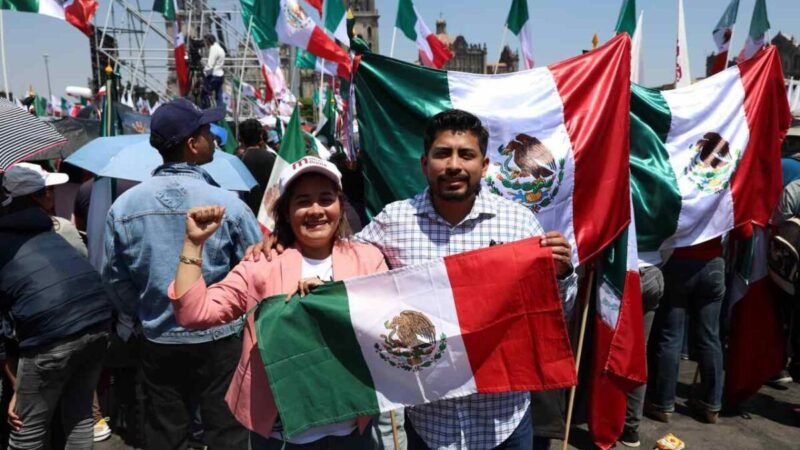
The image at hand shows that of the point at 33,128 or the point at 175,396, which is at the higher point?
the point at 33,128

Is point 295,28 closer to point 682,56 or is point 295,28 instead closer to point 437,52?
point 437,52

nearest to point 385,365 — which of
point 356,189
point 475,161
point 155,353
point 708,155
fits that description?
point 475,161

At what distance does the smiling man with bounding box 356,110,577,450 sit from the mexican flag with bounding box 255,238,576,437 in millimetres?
91

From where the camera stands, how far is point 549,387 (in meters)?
2.21

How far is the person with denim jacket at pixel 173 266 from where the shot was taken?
2.80 m

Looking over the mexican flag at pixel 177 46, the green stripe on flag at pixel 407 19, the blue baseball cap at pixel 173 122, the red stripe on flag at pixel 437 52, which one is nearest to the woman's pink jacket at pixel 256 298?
the blue baseball cap at pixel 173 122

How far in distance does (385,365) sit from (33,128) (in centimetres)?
167

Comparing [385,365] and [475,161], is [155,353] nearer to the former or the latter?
[385,365]

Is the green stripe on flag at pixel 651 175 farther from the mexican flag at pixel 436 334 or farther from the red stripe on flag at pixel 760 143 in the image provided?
the mexican flag at pixel 436 334

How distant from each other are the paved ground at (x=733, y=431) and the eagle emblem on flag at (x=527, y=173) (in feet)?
5.99

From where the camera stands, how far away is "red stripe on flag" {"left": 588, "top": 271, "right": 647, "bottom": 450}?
3.54 meters

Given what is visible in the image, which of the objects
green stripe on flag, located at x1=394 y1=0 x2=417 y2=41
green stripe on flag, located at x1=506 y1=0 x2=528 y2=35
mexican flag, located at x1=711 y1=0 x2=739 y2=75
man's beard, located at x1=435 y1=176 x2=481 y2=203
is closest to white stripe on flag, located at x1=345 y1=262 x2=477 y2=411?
man's beard, located at x1=435 y1=176 x2=481 y2=203

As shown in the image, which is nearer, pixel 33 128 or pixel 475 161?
pixel 475 161

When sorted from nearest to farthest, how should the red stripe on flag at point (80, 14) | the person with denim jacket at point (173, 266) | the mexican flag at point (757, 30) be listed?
the person with denim jacket at point (173, 266)
the mexican flag at point (757, 30)
the red stripe on flag at point (80, 14)
